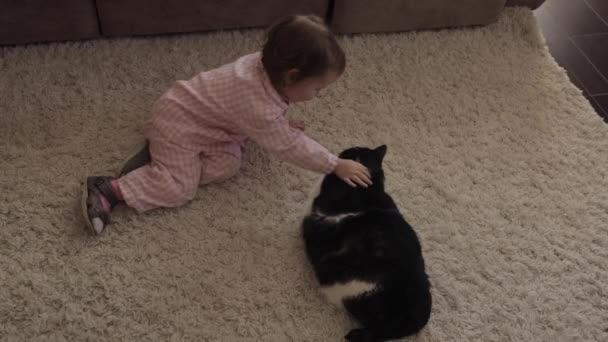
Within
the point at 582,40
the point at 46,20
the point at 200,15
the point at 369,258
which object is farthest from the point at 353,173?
the point at 582,40

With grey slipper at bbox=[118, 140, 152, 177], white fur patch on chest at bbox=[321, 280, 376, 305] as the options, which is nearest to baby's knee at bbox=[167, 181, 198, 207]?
grey slipper at bbox=[118, 140, 152, 177]

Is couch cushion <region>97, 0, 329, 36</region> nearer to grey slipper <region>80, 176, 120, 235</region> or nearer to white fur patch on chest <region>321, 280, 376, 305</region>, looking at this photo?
grey slipper <region>80, 176, 120, 235</region>

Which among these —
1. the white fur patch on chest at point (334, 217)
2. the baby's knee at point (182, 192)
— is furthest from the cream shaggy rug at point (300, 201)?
the white fur patch on chest at point (334, 217)

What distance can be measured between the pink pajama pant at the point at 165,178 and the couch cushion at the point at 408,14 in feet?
2.25

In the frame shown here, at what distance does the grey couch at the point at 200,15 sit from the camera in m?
1.52

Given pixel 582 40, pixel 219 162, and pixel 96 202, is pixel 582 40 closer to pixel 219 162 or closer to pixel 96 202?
pixel 219 162

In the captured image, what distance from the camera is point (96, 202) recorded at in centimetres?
123

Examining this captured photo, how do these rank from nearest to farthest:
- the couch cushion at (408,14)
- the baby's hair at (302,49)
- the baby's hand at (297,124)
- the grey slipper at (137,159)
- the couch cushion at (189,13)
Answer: the baby's hair at (302,49) → the grey slipper at (137,159) → the baby's hand at (297,124) → the couch cushion at (189,13) → the couch cushion at (408,14)

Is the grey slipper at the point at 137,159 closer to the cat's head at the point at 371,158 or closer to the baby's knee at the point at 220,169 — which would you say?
the baby's knee at the point at 220,169

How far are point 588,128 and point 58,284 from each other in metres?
1.52

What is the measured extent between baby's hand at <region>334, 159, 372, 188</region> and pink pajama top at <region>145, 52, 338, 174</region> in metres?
0.02

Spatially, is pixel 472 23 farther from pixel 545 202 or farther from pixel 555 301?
pixel 555 301

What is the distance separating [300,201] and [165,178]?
341 mm

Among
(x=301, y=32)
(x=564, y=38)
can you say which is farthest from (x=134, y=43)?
(x=564, y=38)
